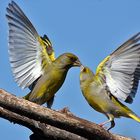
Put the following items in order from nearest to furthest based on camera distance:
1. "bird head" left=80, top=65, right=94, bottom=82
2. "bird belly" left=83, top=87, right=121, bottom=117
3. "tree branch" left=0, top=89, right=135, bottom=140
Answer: "tree branch" left=0, top=89, right=135, bottom=140
"bird belly" left=83, top=87, right=121, bottom=117
"bird head" left=80, top=65, right=94, bottom=82

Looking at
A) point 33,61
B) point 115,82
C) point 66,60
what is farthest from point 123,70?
A: point 33,61

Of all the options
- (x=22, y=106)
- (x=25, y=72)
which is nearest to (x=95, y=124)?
(x=22, y=106)

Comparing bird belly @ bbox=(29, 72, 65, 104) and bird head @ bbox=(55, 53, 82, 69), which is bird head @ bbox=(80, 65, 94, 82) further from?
bird belly @ bbox=(29, 72, 65, 104)

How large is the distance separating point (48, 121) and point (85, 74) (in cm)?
190

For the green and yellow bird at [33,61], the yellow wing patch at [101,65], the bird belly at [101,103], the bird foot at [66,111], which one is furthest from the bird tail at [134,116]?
the bird foot at [66,111]

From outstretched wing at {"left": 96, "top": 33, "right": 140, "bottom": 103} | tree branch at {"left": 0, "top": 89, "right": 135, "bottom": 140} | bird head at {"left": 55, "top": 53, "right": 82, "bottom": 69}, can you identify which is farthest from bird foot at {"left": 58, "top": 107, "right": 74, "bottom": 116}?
bird head at {"left": 55, "top": 53, "right": 82, "bottom": 69}

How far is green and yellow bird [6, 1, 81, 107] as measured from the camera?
9086mm

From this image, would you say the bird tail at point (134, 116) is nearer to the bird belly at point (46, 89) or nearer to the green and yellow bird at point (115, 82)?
the green and yellow bird at point (115, 82)

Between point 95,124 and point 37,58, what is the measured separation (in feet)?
6.88

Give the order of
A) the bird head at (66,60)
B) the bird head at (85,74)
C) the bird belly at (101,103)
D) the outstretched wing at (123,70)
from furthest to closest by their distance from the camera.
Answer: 1. the bird head at (66,60)
2. the bird head at (85,74)
3. the bird belly at (101,103)
4. the outstretched wing at (123,70)

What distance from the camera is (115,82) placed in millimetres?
8828

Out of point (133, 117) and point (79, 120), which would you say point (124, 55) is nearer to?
point (133, 117)

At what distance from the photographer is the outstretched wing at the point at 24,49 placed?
9.25 m

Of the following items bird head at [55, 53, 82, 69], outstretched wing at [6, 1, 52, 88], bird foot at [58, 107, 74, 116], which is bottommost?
bird foot at [58, 107, 74, 116]
